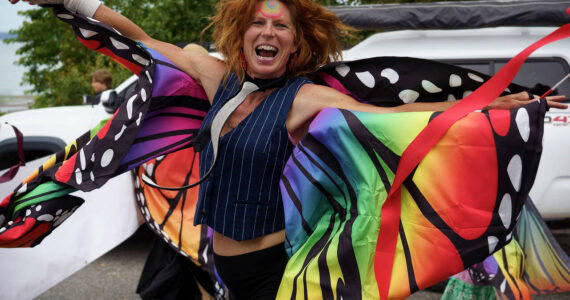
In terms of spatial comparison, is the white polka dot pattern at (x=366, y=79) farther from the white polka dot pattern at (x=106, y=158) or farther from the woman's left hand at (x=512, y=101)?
the white polka dot pattern at (x=106, y=158)

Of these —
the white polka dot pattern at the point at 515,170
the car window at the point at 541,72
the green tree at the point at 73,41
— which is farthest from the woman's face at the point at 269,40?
the green tree at the point at 73,41

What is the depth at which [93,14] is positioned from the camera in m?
2.53

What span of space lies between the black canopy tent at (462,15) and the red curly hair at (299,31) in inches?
105

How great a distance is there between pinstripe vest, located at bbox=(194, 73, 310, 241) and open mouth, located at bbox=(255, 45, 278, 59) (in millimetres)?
129

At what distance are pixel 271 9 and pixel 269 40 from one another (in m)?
0.14

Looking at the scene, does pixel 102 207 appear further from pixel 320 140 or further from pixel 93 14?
pixel 320 140

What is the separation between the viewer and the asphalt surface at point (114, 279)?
468 cm

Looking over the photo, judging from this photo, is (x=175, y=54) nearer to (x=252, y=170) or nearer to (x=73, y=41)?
(x=252, y=170)

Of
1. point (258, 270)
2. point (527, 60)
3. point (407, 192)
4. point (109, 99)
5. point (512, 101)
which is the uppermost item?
point (512, 101)

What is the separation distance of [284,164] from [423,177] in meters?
0.56

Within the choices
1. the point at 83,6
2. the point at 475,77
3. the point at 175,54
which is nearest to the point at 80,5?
the point at 83,6

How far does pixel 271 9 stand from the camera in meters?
2.29

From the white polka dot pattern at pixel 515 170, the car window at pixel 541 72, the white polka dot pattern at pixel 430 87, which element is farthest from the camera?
the car window at pixel 541 72

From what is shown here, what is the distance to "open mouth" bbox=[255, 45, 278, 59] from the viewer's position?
226 centimetres
